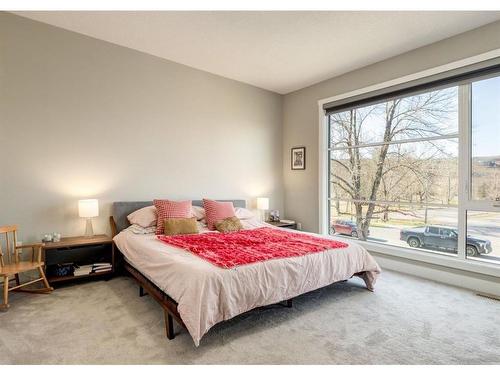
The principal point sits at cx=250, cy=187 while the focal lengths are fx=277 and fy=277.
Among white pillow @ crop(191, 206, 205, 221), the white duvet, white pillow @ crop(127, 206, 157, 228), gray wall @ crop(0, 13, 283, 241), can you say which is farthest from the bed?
gray wall @ crop(0, 13, 283, 241)

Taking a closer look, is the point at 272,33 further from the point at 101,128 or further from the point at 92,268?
the point at 92,268

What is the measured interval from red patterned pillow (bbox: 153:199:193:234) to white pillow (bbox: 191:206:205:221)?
164 millimetres

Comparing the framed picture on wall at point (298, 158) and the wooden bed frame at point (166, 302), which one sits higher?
the framed picture on wall at point (298, 158)

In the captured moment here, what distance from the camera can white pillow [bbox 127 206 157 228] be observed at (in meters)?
3.43

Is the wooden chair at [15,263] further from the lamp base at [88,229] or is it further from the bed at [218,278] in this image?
the bed at [218,278]

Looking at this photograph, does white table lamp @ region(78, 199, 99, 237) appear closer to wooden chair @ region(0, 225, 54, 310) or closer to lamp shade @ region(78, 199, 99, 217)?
lamp shade @ region(78, 199, 99, 217)

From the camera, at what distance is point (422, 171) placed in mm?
3645

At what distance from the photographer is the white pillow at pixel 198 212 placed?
391 centimetres

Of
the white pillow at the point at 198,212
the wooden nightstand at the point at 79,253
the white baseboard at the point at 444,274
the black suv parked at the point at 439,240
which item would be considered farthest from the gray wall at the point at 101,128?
the black suv parked at the point at 439,240

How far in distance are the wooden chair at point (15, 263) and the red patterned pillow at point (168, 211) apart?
1.19 m

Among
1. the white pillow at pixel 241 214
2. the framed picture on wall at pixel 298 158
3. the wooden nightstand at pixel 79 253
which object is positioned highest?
the framed picture on wall at pixel 298 158

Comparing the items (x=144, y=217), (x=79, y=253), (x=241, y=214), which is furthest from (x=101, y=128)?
(x=241, y=214)

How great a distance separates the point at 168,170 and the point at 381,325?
322cm

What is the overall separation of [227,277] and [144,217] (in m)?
1.90
